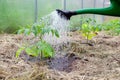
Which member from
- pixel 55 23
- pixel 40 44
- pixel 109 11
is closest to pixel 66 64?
pixel 40 44

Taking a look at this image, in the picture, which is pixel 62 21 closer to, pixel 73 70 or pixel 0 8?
pixel 73 70

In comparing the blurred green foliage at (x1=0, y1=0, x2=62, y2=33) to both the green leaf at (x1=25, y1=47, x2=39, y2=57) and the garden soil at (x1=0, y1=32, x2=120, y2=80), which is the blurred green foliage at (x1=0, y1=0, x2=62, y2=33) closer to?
A: the garden soil at (x1=0, y1=32, x2=120, y2=80)

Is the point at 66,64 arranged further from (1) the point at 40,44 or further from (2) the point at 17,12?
(2) the point at 17,12

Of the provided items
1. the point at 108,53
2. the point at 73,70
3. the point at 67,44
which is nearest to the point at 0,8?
Result: the point at 67,44

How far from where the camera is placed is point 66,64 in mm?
3053

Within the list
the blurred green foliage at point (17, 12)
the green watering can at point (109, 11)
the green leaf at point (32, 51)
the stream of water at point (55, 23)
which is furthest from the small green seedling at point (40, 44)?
the blurred green foliage at point (17, 12)

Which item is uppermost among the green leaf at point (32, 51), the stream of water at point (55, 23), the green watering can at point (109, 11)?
the green watering can at point (109, 11)

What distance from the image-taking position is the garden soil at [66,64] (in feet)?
8.18

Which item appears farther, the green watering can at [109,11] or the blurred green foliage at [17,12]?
the blurred green foliage at [17,12]

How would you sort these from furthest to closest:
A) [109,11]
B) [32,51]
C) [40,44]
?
1. [109,11]
2. [32,51]
3. [40,44]

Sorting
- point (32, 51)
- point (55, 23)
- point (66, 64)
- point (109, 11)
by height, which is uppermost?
point (109, 11)

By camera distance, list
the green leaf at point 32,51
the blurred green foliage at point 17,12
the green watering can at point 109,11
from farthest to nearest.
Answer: the blurred green foliage at point 17,12
the green watering can at point 109,11
the green leaf at point 32,51

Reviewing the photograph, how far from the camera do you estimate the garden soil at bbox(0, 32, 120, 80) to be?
2.49 meters

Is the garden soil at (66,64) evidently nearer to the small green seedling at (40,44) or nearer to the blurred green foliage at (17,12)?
the small green seedling at (40,44)
